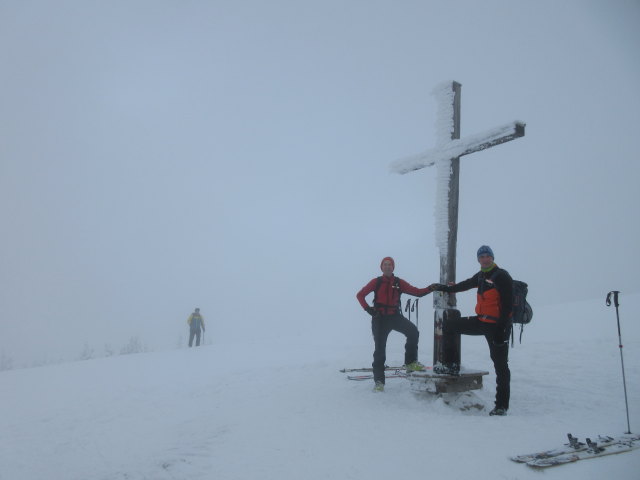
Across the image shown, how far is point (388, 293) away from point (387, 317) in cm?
45

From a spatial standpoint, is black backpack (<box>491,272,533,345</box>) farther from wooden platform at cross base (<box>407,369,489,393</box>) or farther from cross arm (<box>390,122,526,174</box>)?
cross arm (<box>390,122,526,174</box>)

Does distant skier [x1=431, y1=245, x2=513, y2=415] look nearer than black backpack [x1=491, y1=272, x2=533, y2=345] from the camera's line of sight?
Yes

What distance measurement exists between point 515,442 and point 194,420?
446 cm

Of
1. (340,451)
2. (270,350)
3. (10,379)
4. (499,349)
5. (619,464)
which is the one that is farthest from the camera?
(270,350)

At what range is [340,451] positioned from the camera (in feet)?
14.1

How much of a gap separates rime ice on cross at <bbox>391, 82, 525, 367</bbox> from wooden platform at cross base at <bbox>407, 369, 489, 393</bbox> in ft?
1.02

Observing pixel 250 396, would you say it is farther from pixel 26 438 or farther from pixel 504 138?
pixel 504 138

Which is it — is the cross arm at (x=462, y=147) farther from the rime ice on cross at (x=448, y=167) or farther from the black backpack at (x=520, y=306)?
the black backpack at (x=520, y=306)

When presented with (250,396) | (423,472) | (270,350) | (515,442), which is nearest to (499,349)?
(515,442)

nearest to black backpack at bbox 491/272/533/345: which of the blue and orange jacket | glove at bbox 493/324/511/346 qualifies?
the blue and orange jacket

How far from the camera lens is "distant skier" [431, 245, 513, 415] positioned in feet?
Answer: 19.3

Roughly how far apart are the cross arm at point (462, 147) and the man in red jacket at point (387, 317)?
86.8 inches

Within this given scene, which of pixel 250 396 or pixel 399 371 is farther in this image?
pixel 399 371

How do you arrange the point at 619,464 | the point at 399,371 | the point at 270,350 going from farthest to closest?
the point at 270,350
the point at 399,371
the point at 619,464
